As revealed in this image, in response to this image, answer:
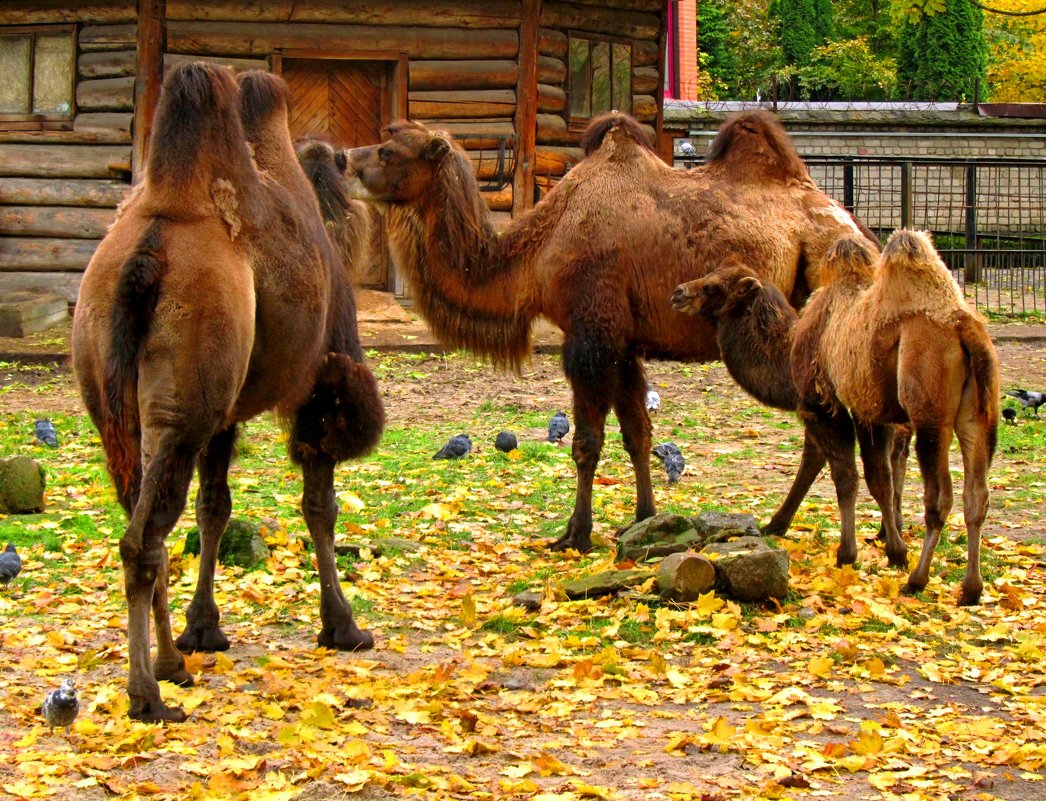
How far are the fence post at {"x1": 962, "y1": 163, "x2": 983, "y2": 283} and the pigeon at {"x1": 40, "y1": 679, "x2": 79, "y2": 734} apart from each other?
1905cm

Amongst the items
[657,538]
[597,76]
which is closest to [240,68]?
[597,76]

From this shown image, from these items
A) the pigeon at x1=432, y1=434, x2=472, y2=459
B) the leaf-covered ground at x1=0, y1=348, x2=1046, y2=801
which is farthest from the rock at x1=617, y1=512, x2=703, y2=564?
→ the pigeon at x1=432, y1=434, x2=472, y2=459

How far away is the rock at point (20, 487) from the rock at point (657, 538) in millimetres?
3668

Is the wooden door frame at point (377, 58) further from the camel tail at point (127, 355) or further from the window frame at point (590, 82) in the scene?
the camel tail at point (127, 355)

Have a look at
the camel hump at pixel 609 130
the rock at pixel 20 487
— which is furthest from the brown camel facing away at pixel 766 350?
the rock at pixel 20 487

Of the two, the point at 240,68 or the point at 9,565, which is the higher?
the point at 240,68

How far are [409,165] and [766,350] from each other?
2680mm

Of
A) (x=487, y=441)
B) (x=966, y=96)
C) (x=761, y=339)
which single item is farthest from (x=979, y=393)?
(x=966, y=96)

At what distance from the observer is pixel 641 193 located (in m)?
9.01

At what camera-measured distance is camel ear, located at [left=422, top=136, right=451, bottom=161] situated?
896 cm

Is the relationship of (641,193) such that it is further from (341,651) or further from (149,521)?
(149,521)

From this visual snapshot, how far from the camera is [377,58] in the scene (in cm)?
1725

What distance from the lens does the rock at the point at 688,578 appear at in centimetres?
680

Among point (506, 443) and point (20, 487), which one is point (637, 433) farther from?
point (20, 487)
